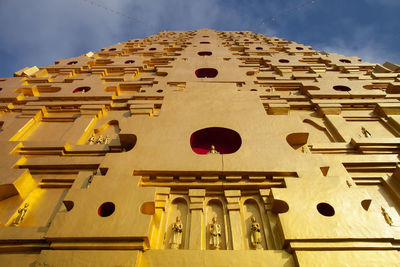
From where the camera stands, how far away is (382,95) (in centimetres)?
817

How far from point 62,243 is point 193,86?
5.71m

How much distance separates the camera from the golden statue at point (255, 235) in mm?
3838

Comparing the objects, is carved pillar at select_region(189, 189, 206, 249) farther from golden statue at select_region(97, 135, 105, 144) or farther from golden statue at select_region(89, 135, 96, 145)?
golden statue at select_region(89, 135, 96, 145)

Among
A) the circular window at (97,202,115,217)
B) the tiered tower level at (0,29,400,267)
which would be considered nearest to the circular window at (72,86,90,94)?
the tiered tower level at (0,29,400,267)

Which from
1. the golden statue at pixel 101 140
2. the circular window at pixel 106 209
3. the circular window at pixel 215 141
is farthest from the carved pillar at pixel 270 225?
the golden statue at pixel 101 140

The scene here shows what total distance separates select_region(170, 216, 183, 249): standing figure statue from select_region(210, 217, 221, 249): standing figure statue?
1.69ft

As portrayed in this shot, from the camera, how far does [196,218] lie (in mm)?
4262

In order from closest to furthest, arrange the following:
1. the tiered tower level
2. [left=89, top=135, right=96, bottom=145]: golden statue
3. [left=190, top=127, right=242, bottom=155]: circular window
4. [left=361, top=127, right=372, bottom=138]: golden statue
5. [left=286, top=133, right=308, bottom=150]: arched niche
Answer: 1. the tiered tower level
2. [left=286, top=133, right=308, bottom=150]: arched niche
3. [left=190, top=127, right=242, bottom=155]: circular window
4. [left=361, top=127, right=372, bottom=138]: golden statue
5. [left=89, top=135, right=96, bottom=145]: golden statue

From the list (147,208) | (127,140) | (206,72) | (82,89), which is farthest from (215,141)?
(82,89)

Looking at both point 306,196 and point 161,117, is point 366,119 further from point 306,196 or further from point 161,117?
point 161,117

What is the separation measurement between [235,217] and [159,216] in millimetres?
1330

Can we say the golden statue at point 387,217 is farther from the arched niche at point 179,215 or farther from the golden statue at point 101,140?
the golden statue at point 101,140

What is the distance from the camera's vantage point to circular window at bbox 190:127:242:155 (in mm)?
6246

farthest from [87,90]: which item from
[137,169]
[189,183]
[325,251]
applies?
[325,251]
